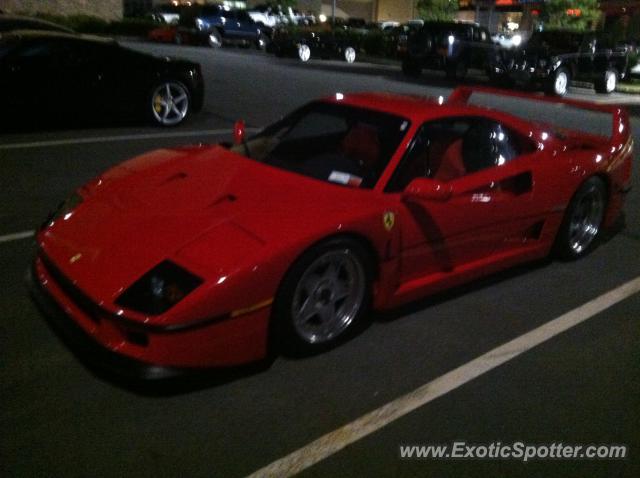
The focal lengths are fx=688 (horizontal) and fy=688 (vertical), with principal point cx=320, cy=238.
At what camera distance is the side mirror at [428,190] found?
3.65 meters

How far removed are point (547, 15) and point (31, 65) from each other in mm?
26572

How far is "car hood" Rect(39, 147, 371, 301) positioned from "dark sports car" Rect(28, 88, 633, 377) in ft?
0.03

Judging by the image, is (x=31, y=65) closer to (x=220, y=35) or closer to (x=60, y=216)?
(x=60, y=216)

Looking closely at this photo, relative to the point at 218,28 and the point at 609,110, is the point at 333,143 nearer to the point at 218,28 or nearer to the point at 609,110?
the point at 609,110

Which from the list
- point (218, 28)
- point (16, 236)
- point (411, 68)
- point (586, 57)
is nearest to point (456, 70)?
point (411, 68)

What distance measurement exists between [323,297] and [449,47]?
16.7 m

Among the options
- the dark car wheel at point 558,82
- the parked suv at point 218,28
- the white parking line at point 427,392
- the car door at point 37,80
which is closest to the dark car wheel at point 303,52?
the parked suv at point 218,28

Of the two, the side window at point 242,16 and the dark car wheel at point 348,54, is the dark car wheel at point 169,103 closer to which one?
the dark car wheel at point 348,54

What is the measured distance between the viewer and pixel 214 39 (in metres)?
26.9

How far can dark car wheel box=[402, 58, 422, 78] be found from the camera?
19.8 m

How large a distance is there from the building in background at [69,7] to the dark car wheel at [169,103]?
78.9ft

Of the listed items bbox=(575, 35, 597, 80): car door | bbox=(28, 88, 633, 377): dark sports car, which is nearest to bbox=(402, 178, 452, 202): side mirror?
bbox=(28, 88, 633, 377): dark sports car

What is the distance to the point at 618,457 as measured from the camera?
2.93 meters

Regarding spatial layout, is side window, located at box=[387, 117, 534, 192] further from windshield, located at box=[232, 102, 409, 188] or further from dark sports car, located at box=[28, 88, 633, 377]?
windshield, located at box=[232, 102, 409, 188]
